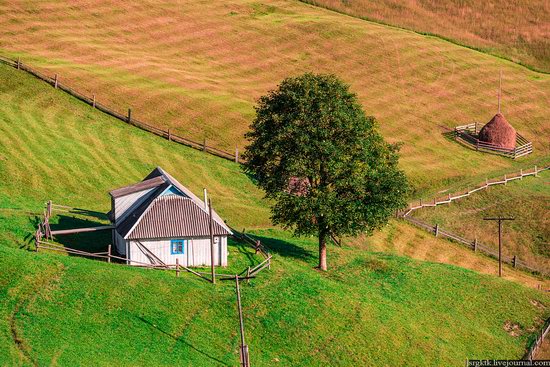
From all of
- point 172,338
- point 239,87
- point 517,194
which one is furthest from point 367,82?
point 172,338

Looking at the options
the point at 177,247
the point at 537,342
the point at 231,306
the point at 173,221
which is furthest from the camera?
the point at 537,342

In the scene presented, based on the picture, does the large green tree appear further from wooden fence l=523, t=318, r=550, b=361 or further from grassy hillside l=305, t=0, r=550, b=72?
grassy hillside l=305, t=0, r=550, b=72

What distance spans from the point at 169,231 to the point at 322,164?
11.9m

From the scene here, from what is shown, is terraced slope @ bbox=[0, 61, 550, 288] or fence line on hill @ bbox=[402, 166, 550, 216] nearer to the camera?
terraced slope @ bbox=[0, 61, 550, 288]

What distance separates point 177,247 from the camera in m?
62.2

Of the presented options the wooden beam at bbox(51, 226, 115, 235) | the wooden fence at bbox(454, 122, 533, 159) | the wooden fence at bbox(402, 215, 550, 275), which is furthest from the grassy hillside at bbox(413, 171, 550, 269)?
the wooden beam at bbox(51, 226, 115, 235)

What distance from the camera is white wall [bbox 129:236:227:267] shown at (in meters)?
61.4

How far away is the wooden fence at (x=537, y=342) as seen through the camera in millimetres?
60875

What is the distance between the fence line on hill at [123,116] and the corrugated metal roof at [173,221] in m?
30.8

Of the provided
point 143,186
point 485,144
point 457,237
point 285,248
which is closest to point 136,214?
point 143,186

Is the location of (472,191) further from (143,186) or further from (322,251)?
(143,186)

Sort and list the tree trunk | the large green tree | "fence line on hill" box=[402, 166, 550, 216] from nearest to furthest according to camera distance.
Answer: the large green tree, the tree trunk, "fence line on hill" box=[402, 166, 550, 216]

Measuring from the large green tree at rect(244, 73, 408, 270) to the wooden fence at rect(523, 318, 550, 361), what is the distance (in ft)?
40.2

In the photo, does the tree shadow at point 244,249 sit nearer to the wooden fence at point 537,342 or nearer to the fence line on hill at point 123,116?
the wooden fence at point 537,342
